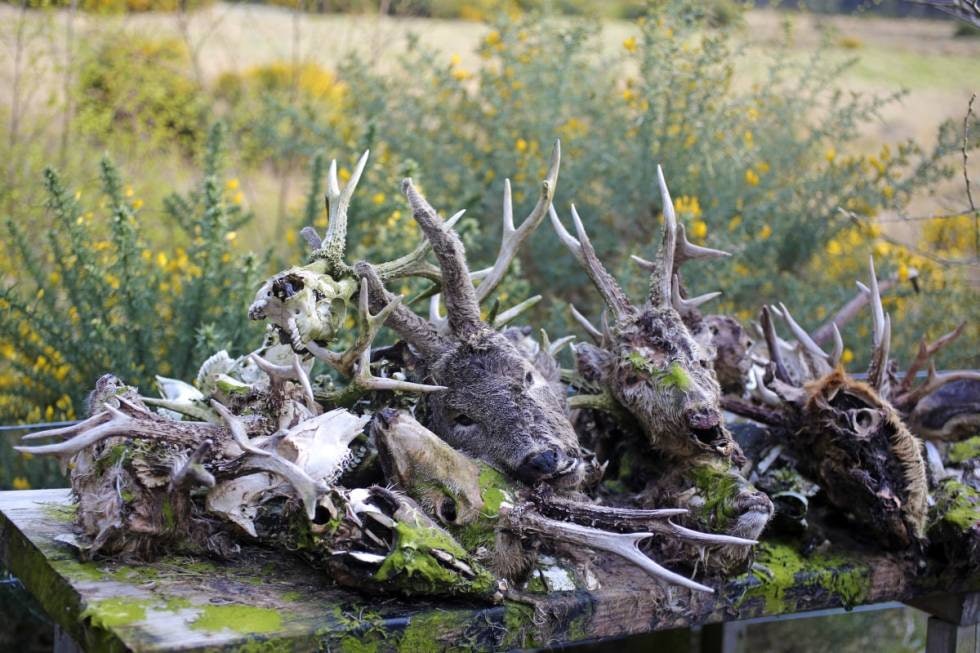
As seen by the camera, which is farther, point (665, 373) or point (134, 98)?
point (134, 98)

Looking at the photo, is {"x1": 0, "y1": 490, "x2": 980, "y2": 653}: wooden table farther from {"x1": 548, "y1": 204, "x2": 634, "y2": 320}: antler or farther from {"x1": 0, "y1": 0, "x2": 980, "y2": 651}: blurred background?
{"x1": 0, "y1": 0, "x2": 980, "y2": 651}: blurred background

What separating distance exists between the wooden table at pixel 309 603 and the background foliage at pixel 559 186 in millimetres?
1338

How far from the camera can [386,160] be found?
14.5 ft

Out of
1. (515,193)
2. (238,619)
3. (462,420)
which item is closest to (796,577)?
(462,420)

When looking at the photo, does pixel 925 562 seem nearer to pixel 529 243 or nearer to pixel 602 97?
pixel 529 243

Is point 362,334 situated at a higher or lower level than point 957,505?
higher

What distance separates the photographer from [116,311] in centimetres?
303

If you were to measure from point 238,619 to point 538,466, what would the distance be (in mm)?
A: 520

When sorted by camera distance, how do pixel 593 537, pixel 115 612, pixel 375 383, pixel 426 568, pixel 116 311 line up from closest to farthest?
pixel 115 612, pixel 426 568, pixel 593 537, pixel 375 383, pixel 116 311

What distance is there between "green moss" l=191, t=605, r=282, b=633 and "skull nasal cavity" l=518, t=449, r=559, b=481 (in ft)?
1.48

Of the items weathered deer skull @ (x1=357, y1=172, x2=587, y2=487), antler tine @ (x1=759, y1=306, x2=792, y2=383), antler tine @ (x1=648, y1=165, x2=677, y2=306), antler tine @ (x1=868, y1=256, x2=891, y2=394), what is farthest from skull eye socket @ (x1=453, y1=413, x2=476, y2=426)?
antler tine @ (x1=868, y1=256, x2=891, y2=394)

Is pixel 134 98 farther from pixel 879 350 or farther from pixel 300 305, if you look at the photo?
pixel 879 350

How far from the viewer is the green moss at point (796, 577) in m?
1.89

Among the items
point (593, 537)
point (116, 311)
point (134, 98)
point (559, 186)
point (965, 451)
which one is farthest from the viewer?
point (134, 98)
